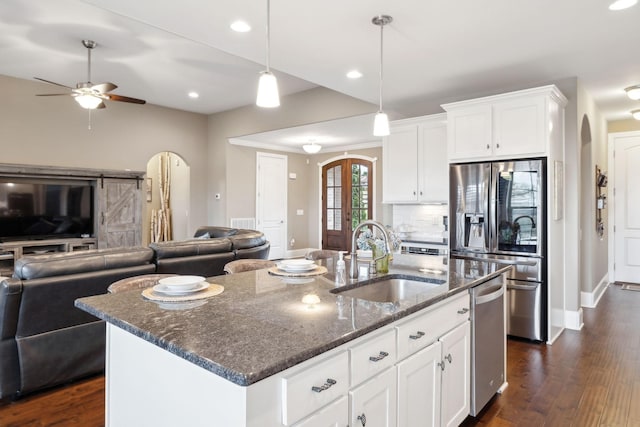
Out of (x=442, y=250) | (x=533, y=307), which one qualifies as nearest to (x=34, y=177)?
(x=442, y=250)

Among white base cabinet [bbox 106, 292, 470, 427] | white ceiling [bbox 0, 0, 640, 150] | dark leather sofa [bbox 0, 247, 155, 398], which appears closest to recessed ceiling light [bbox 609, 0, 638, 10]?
white ceiling [bbox 0, 0, 640, 150]

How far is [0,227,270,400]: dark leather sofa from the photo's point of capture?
8.13 ft

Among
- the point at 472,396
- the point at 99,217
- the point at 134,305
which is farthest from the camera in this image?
the point at 99,217

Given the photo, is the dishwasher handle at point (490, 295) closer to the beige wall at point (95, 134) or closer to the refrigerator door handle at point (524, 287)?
the refrigerator door handle at point (524, 287)

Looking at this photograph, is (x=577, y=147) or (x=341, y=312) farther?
(x=577, y=147)

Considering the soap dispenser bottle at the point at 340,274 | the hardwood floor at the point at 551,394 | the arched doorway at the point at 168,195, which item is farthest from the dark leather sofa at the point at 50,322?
the arched doorway at the point at 168,195

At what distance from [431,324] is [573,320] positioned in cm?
335

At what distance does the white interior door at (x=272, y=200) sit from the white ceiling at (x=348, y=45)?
2909 millimetres

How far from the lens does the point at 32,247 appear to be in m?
5.82

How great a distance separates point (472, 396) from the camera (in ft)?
7.52

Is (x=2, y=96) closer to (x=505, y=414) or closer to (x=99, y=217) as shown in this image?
(x=99, y=217)

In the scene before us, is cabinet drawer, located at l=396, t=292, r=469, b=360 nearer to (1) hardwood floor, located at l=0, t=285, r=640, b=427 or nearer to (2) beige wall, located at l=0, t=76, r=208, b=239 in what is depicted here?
(1) hardwood floor, located at l=0, t=285, r=640, b=427

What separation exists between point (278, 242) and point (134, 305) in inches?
291

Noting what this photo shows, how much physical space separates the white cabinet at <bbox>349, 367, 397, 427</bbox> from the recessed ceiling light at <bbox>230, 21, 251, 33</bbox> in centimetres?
261
